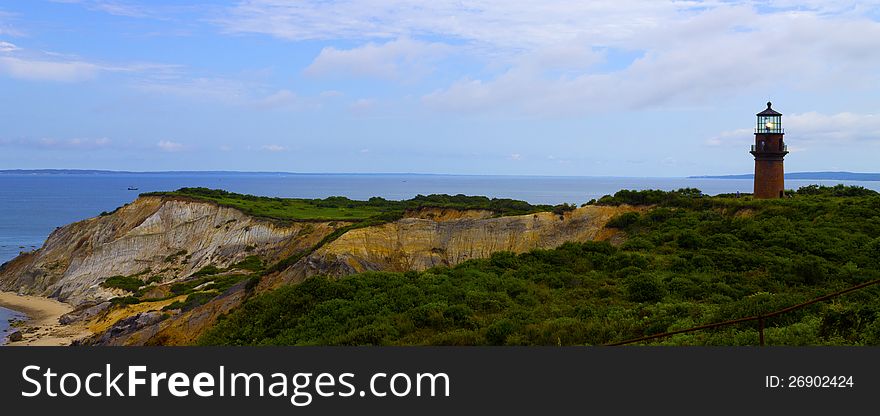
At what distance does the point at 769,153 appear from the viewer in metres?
37.6

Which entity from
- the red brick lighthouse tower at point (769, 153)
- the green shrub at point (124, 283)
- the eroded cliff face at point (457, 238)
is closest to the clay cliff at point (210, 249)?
the eroded cliff face at point (457, 238)

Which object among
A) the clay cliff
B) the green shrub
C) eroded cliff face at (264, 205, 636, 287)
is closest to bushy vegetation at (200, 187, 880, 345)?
eroded cliff face at (264, 205, 636, 287)

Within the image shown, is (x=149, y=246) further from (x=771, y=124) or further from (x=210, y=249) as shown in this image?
(x=771, y=124)

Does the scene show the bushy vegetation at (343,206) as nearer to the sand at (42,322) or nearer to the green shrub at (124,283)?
the green shrub at (124,283)

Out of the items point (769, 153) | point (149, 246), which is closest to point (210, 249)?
point (149, 246)

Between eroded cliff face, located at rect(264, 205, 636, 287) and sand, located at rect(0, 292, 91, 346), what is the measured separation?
57.3ft

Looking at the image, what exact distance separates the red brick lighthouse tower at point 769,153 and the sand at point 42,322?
4065 centimetres

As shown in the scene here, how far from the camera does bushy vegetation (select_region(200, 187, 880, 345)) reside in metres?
13.3

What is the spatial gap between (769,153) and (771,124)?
5.35ft

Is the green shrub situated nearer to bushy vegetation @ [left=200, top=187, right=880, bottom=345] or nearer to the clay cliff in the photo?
the clay cliff

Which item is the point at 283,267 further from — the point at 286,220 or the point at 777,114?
the point at 777,114

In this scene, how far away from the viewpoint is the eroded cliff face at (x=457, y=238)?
119 ft

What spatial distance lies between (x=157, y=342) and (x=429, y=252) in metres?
16.0

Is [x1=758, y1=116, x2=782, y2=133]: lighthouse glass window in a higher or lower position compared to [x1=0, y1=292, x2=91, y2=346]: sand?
higher
